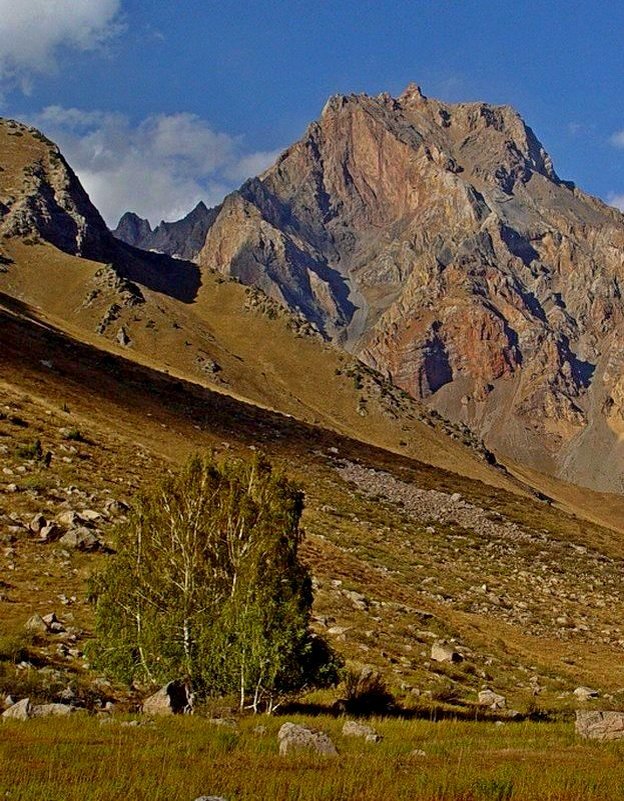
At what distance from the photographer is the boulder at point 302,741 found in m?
13.2

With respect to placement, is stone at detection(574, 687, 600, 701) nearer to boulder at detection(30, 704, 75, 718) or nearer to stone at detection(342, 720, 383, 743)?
stone at detection(342, 720, 383, 743)

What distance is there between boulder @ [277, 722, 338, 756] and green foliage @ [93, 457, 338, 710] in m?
2.10

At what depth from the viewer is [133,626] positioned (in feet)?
54.2

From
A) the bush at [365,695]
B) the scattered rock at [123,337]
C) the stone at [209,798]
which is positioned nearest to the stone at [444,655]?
the bush at [365,695]

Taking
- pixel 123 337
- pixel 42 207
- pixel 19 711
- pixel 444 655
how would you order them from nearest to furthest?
1. pixel 19 711
2. pixel 444 655
3. pixel 123 337
4. pixel 42 207

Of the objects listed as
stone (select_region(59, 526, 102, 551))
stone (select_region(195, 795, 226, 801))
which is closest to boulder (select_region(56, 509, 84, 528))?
stone (select_region(59, 526, 102, 551))

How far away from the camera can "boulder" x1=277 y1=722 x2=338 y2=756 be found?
1317 cm

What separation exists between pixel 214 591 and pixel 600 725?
9.38m

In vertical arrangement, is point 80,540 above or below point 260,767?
below

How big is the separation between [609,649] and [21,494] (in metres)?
23.8

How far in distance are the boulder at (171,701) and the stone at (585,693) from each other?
13688 millimetres

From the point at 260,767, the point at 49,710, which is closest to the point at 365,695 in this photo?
the point at 260,767

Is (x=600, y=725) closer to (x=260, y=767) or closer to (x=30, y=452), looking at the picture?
(x=260, y=767)

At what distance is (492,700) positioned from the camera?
21.8 meters
